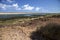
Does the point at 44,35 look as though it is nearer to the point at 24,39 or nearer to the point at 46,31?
the point at 46,31

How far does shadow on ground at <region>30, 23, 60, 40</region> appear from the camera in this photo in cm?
1024

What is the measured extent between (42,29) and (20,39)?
2.23 meters

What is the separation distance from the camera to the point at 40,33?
11406 millimetres

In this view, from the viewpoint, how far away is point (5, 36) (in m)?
10.7

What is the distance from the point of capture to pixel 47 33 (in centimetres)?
1069

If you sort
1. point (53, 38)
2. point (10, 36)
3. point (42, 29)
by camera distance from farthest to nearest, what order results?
point (42, 29), point (10, 36), point (53, 38)

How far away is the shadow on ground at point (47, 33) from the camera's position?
10.2 m

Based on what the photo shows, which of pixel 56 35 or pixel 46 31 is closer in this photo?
pixel 56 35

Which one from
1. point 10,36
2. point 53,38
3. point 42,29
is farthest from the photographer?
point 42,29

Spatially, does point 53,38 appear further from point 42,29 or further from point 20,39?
point 20,39

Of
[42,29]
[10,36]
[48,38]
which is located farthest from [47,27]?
[10,36]

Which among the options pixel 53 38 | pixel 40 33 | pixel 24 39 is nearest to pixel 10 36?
pixel 24 39

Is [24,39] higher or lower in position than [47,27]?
lower

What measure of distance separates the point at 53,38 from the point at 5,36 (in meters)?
3.71
